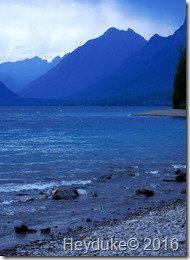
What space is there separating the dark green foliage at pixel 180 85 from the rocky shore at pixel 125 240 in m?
52.9

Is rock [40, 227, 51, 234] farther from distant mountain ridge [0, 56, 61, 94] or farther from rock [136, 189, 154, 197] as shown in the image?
rock [136, 189, 154, 197]

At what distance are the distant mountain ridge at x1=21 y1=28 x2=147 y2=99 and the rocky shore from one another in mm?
3785

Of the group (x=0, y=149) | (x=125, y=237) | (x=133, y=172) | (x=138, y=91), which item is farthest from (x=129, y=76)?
(x=125, y=237)

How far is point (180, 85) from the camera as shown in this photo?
2655 inches

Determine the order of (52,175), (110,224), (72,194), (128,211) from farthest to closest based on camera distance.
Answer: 1. (52,175)
2. (72,194)
3. (128,211)
4. (110,224)

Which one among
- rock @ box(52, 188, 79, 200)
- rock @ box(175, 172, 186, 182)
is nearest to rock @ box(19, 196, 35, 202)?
rock @ box(52, 188, 79, 200)

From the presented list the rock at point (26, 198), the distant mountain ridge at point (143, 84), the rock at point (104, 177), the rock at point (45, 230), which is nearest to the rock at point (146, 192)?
the rock at point (104, 177)

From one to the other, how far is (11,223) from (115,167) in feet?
33.9

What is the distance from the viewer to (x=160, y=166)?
2117cm

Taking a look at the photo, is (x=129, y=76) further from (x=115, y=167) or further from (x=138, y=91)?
(x=115, y=167)

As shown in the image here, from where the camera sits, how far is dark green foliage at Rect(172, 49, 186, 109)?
2482 inches

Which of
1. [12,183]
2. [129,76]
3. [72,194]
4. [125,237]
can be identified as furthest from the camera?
[129,76]

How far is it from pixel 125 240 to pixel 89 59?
26.7 metres

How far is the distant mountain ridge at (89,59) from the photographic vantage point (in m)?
11.1
